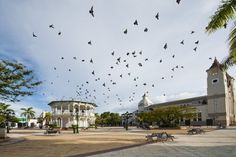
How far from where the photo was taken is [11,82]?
22703mm

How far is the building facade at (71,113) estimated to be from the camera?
A: 74562mm

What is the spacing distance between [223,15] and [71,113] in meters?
65.8

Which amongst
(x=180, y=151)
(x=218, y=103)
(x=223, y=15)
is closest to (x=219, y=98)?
(x=218, y=103)

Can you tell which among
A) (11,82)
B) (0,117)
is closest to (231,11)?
(11,82)

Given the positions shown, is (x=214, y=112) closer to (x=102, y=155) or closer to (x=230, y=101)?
(x=230, y=101)

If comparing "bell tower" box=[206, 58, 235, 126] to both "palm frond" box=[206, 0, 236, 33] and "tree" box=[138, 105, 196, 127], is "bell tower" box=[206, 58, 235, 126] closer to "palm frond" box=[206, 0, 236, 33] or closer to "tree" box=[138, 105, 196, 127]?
"tree" box=[138, 105, 196, 127]

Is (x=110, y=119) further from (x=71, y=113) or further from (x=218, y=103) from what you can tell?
(x=218, y=103)

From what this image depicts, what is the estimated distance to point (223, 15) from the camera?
11312mm

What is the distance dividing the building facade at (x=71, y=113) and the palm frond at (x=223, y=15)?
64.1m

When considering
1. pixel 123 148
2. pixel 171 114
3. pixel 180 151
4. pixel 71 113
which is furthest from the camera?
pixel 71 113

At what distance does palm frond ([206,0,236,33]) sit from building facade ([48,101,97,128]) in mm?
64128

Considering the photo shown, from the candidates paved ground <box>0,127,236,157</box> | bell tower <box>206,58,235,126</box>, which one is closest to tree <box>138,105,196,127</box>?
bell tower <box>206,58,235,126</box>

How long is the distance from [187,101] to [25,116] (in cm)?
7433

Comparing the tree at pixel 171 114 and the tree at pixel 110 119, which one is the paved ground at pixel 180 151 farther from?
the tree at pixel 110 119
